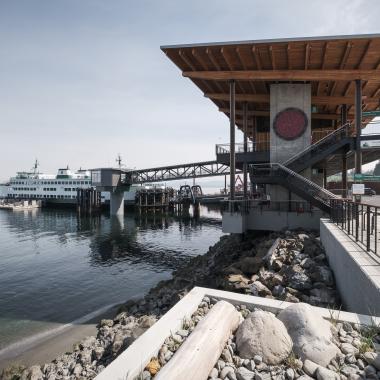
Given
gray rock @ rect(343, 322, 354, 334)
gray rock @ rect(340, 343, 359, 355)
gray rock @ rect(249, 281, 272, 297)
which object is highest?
gray rock @ rect(343, 322, 354, 334)

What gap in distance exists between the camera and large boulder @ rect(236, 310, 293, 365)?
12.1ft

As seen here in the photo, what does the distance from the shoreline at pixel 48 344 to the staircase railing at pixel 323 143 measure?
43.6 ft

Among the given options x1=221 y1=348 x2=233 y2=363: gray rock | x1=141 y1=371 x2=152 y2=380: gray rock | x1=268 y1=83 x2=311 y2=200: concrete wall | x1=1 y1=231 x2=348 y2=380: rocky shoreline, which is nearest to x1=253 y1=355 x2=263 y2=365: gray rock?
x1=221 y1=348 x2=233 y2=363: gray rock

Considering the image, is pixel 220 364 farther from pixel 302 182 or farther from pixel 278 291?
pixel 302 182

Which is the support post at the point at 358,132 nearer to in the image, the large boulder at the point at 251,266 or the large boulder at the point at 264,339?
the large boulder at the point at 251,266

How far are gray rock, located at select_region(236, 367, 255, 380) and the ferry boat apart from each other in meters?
64.4

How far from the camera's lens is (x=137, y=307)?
11.6m

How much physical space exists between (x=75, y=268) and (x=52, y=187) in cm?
6473

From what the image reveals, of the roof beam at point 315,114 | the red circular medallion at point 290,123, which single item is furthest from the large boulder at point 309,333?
the roof beam at point 315,114

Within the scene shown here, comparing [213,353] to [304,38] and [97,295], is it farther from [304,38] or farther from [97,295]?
[304,38]

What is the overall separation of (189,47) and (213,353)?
14964 mm

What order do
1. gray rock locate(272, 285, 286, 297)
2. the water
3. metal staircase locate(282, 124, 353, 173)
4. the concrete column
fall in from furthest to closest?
the concrete column, metal staircase locate(282, 124, 353, 173), the water, gray rock locate(272, 285, 286, 297)

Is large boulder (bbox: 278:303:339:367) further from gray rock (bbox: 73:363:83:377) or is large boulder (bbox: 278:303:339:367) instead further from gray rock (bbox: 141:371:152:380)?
gray rock (bbox: 73:363:83:377)

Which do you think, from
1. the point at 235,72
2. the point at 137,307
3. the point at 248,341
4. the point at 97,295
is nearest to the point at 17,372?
the point at 137,307
